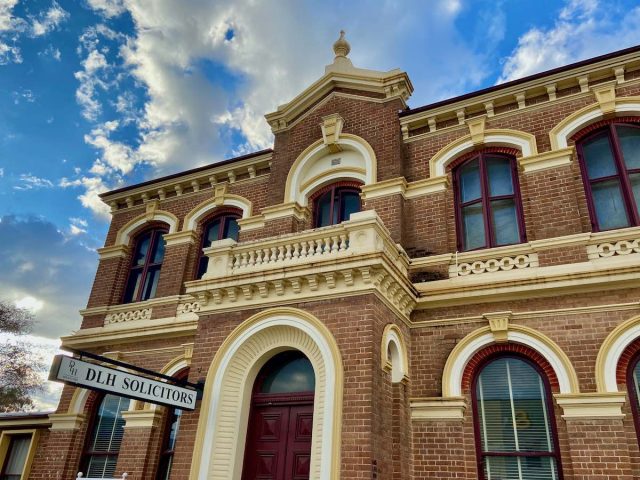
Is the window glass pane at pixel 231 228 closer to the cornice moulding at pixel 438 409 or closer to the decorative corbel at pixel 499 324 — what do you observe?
the cornice moulding at pixel 438 409

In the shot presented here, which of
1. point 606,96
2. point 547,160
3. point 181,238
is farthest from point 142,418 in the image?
point 606,96

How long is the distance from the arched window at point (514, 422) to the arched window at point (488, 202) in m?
2.51

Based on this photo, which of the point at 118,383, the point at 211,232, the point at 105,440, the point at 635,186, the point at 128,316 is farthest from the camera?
the point at 211,232

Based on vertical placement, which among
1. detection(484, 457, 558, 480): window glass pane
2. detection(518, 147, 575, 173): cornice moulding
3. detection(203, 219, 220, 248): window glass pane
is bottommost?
detection(484, 457, 558, 480): window glass pane

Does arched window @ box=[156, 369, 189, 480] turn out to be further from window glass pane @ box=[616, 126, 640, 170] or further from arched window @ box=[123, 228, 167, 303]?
window glass pane @ box=[616, 126, 640, 170]

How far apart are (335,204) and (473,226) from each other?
10.9 feet

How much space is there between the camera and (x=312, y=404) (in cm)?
865

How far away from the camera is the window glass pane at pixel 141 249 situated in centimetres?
1511

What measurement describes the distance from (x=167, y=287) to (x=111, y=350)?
2.12 meters

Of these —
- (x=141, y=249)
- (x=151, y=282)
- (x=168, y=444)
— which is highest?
(x=141, y=249)

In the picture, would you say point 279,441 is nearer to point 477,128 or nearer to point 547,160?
point 547,160

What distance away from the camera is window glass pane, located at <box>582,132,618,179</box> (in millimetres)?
9930

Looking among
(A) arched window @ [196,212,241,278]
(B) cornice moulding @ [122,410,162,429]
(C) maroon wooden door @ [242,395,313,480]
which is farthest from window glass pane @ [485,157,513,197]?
(B) cornice moulding @ [122,410,162,429]

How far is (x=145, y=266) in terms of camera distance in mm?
14711
